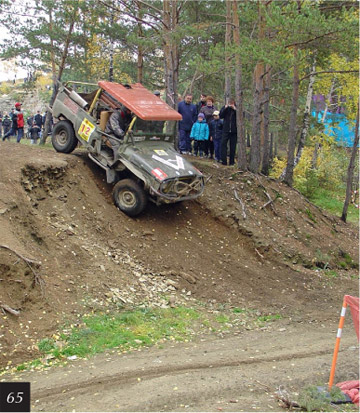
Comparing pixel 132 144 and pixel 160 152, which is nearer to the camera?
pixel 132 144

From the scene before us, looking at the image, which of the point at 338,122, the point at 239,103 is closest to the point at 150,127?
the point at 239,103

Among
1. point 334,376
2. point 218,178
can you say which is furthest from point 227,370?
point 218,178

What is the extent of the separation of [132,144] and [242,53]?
155 inches

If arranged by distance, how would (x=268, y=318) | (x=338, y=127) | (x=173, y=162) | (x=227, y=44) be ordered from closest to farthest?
(x=268, y=318), (x=173, y=162), (x=227, y=44), (x=338, y=127)

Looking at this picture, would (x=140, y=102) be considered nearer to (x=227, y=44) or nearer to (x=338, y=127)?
(x=227, y=44)

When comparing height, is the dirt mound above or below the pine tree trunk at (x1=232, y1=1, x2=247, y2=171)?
below

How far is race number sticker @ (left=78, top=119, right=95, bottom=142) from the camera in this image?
12.1m

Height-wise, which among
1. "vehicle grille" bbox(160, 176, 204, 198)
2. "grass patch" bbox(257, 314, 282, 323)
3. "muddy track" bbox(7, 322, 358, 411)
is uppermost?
"vehicle grille" bbox(160, 176, 204, 198)

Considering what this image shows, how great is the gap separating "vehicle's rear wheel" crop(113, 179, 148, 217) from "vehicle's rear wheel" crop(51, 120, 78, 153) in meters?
1.97

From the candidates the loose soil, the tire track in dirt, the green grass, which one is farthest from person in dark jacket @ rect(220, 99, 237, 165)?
the tire track in dirt

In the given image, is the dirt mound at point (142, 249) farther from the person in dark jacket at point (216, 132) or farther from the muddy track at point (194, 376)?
the muddy track at point (194, 376)

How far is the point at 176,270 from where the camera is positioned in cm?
1066

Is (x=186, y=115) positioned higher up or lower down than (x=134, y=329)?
higher up

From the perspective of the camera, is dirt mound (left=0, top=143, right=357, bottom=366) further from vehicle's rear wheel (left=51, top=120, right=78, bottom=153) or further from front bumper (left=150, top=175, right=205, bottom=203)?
front bumper (left=150, top=175, right=205, bottom=203)
